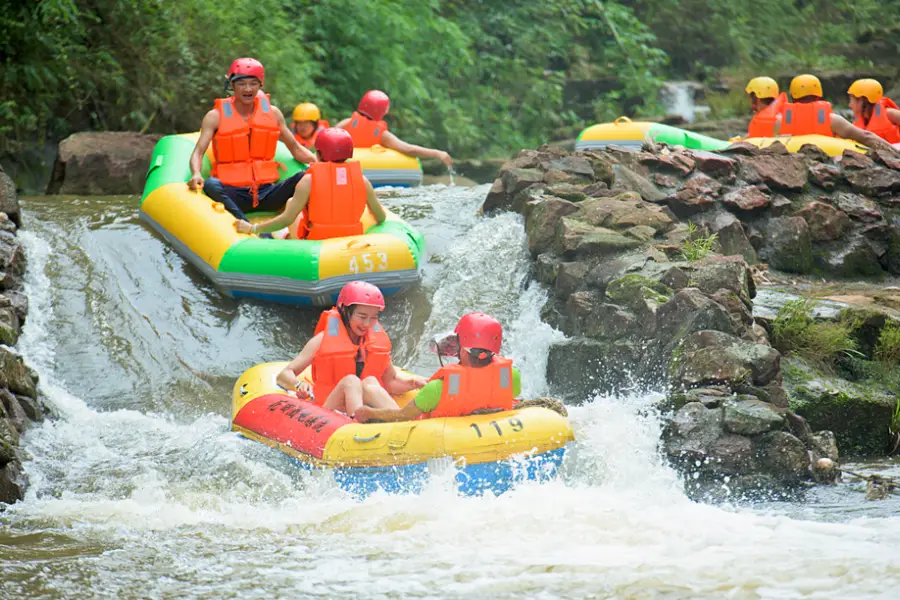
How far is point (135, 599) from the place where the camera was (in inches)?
177

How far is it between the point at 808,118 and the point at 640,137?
1.66 meters

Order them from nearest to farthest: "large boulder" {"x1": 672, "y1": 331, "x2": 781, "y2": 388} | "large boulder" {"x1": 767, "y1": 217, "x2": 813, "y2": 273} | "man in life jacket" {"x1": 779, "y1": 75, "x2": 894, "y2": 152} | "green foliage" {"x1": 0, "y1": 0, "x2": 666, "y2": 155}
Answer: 1. "large boulder" {"x1": 672, "y1": 331, "x2": 781, "y2": 388}
2. "large boulder" {"x1": 767, "y1": 217, "x2": 813, "y2": 273}
3. "man in life jacket" {"x1": 779, "y1": 75, "x2": 894, "y2": 152}
4. "green foliage" {"x1": 0, "y1": 0, "x2": 666, "y2": 155}

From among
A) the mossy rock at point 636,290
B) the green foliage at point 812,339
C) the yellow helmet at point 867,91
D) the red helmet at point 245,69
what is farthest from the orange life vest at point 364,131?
the green foliage at point 812,339

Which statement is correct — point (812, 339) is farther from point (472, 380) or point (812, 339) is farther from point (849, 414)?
point (472, 380)

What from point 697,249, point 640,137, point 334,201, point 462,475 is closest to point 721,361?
point 697,249

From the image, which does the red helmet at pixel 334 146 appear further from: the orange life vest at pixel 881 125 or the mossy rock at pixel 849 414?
the orange life vest at pixel 881 125

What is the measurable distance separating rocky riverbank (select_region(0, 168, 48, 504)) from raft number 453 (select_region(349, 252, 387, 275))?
84.1 inches

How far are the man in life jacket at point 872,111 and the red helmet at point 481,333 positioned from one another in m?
7.40

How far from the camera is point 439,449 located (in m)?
5.45

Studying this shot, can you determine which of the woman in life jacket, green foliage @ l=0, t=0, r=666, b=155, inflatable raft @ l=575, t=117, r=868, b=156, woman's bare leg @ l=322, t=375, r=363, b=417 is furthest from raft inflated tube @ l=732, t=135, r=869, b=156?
green foliage @ l=0, t=0, r=666, b=155

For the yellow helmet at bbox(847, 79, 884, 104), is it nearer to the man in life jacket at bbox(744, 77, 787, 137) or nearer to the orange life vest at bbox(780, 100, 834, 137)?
the orange life vest at bbox(780, 100, 834, 137)

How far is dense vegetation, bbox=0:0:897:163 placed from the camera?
12781 millimetres

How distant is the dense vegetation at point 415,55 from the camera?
1278cm

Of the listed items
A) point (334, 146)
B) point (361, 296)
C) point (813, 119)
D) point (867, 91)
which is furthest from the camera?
point (867, 91)
